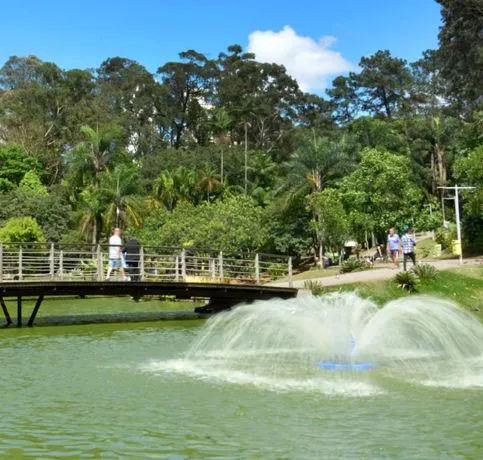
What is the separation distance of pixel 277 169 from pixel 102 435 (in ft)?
192

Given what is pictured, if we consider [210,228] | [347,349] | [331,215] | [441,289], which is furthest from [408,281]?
[210,228]

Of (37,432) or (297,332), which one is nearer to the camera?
(37,432)

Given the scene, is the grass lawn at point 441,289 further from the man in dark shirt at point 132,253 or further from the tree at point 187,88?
the tree at point 187,88

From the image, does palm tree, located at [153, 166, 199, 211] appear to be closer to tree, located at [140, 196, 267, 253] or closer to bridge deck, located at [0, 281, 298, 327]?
tree, located at [140, 196, 267, 253]

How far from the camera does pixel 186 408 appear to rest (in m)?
9.66

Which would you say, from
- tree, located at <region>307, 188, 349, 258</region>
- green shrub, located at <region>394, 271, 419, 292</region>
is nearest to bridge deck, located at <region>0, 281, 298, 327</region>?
green shrub, located at <region>394, 271, 419, 292</region>

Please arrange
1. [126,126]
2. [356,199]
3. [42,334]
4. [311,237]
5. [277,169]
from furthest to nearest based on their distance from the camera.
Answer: [126,126]
[277,169]
[311,237]
[356,199]
[42,334]

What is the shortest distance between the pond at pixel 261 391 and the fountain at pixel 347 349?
32mm

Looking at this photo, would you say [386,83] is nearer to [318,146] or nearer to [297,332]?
[318,146]

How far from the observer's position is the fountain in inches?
474

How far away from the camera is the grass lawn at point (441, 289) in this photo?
26.5 metres

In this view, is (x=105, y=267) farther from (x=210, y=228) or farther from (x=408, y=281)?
(x=210, y=228)

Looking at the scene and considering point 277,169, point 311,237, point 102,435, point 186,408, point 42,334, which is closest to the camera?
point 102,435

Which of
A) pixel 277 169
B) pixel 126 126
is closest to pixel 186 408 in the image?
pixel 277 169
